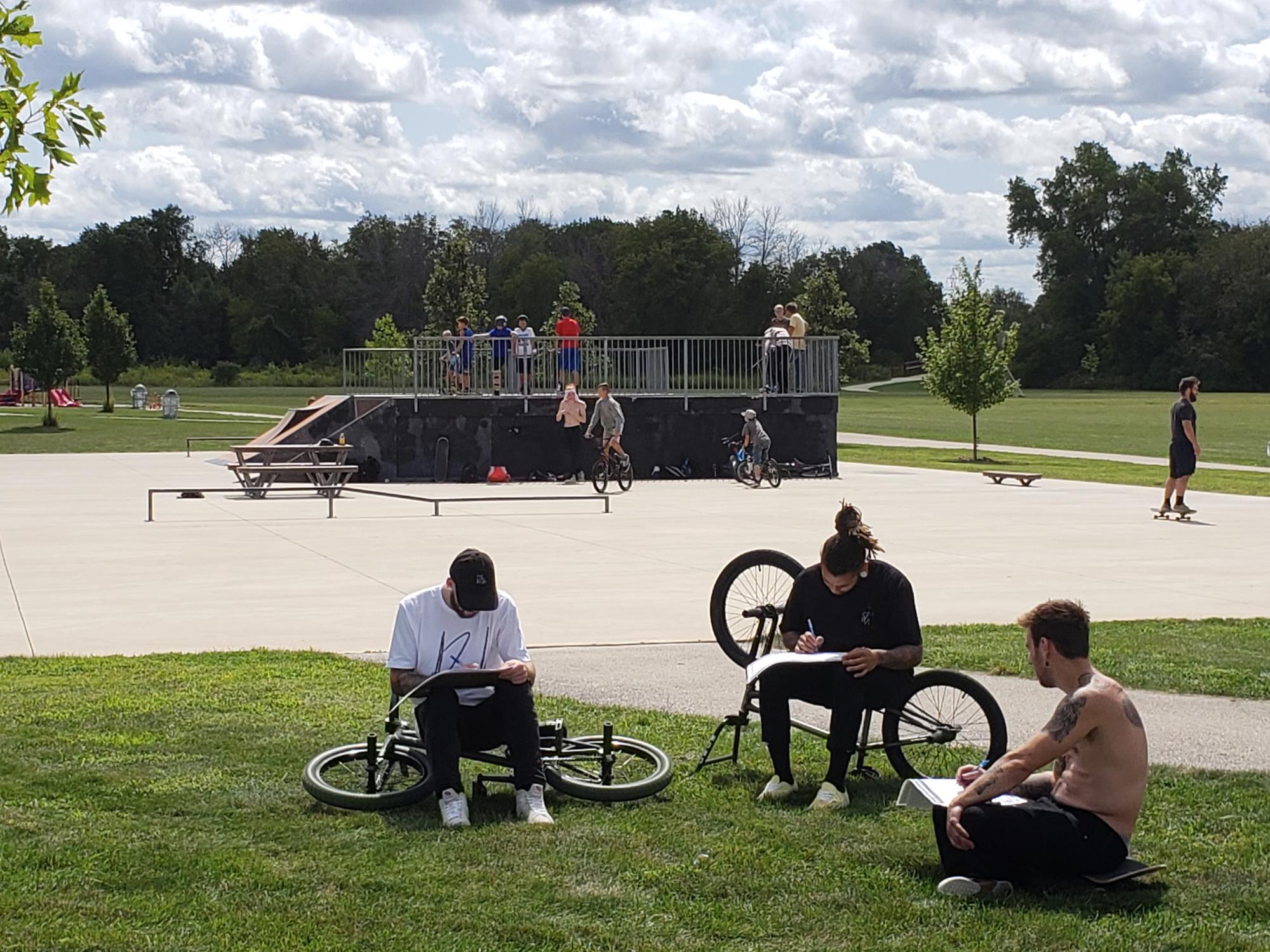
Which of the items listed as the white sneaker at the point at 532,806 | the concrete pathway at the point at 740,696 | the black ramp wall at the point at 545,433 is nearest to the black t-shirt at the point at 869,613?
the concrete pathway at the point at 740,696

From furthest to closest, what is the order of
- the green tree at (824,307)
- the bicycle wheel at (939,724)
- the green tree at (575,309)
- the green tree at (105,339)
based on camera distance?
the green tree at (824,307), the green tree at (575,309), the green tree at (105,339), the bicycle wheel at (939,724)

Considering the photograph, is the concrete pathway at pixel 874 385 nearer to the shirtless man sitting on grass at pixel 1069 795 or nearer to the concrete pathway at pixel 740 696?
the concrete pathway at pixel 740 696

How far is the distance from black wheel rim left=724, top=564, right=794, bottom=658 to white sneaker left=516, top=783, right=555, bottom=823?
2.60 m

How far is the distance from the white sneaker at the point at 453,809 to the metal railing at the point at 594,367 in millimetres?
27410

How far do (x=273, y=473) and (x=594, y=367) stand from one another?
10.7 meters

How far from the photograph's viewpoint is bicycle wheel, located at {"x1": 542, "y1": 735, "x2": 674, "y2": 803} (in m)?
6.88

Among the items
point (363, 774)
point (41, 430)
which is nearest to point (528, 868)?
point (363, 774)

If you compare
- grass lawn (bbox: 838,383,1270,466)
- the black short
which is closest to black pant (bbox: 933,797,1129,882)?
the black short

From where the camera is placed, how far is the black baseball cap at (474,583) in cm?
672

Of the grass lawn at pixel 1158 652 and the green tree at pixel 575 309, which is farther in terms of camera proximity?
the green tree at pixel 575 309

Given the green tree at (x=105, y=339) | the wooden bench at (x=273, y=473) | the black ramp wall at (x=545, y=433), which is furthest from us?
the green tree at (x=105, y=339)

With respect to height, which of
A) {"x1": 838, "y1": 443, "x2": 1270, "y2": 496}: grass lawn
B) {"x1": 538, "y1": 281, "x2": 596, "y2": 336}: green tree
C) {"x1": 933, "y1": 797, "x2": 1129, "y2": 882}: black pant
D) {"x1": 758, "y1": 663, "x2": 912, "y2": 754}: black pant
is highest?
{"x1": 538, "y1": 281, "x2": 596, "y2": 336}: green tree

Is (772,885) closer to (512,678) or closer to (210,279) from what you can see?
(512,678)

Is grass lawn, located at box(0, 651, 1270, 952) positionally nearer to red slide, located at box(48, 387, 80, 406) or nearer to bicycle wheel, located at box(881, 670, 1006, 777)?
bicycle wheel, located at box(881, 670, 1006, 777)
